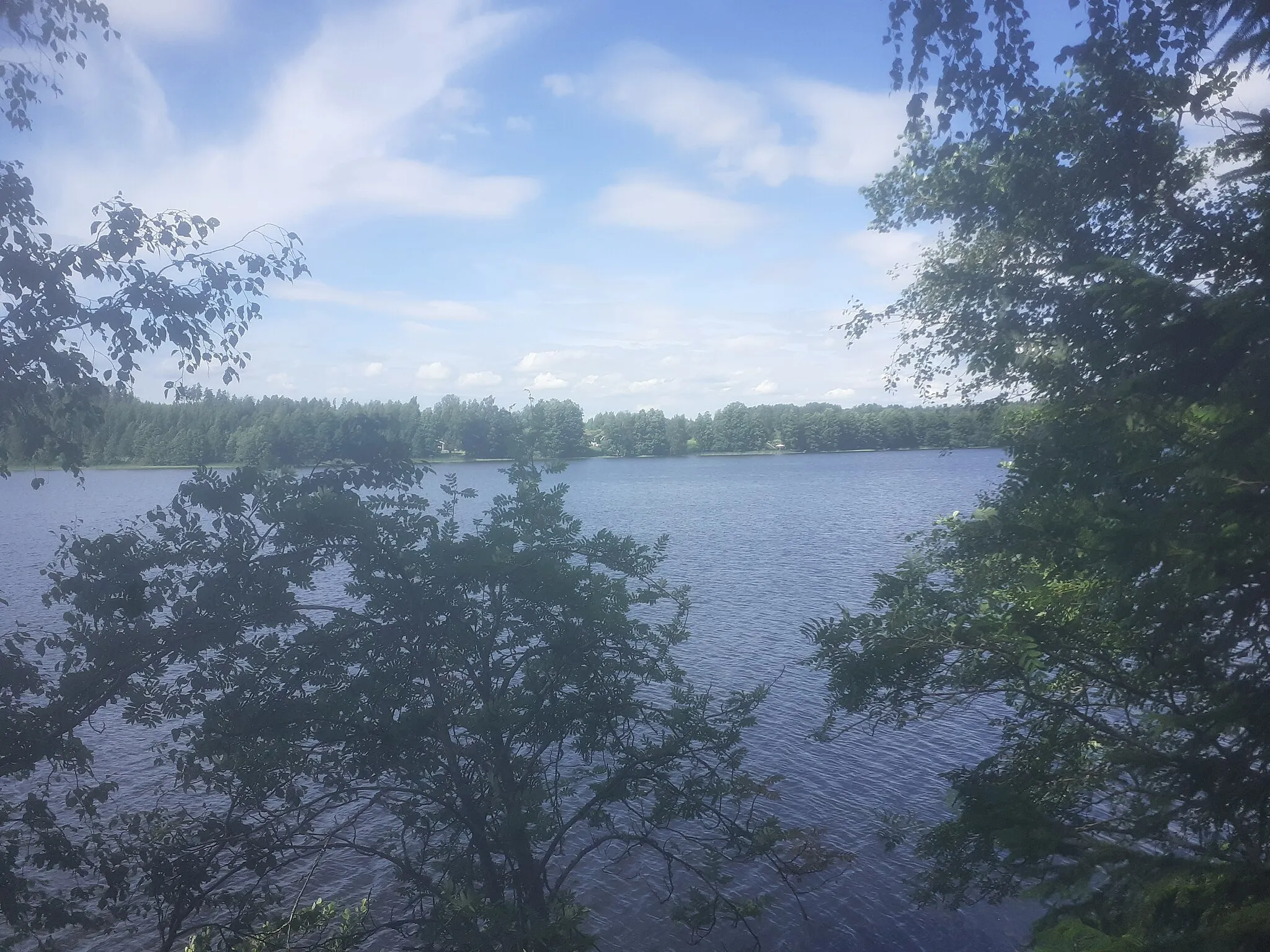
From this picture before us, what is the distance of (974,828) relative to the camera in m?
5.30

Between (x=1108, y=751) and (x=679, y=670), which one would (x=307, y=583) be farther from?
(x=1108, y=751)

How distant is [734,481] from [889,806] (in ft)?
147

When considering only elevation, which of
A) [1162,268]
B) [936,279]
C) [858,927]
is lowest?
[858,927]

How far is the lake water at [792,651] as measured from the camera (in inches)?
476

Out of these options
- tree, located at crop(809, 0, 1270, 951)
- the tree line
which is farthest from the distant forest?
tree, located at crop(809, 0, 1270, 951)

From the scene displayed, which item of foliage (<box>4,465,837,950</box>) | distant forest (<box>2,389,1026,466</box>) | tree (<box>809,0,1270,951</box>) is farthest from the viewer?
distant forest (<box>2,389,1026,466</box>)

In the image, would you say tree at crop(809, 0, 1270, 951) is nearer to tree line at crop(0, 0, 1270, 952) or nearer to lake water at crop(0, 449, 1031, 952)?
tree line at crop(0, 0, 1270, 952)

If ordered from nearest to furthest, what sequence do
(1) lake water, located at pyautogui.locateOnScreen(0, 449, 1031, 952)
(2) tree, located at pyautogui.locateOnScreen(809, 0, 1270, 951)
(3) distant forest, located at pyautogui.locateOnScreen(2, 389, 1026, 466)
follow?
(2) tree, located at pyautogui.locateOnScreen(809, 0, 1270, 951), (3) distant forest, located at pyautogui.locateOnScreen(2, 389, 1026, 466), (1) lake water, located at pyautogui.locateOnScreen(0, 449, 1031, 952)

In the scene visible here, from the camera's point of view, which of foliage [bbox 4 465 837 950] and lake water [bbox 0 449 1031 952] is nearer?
foliage [bbox 4 465 837 950]

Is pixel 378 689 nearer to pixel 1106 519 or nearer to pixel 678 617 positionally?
pixel 678 617

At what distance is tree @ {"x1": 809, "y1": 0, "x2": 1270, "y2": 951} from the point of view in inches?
173

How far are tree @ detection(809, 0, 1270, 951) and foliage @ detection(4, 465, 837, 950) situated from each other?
7.93 feet

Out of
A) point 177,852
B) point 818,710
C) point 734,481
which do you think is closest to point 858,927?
point 818,710

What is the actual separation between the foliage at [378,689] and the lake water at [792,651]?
1541mm
